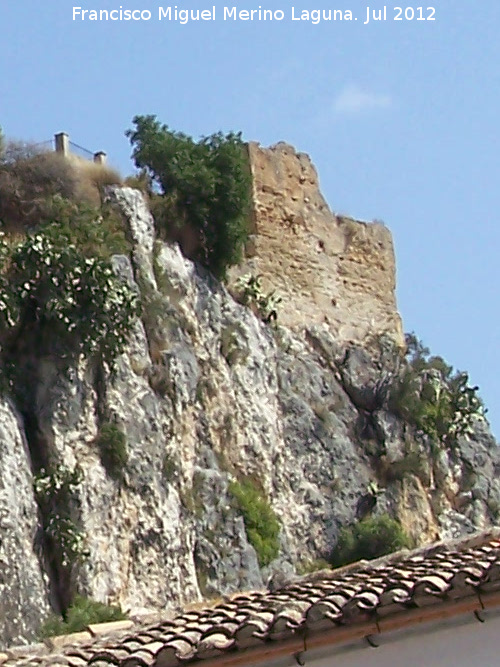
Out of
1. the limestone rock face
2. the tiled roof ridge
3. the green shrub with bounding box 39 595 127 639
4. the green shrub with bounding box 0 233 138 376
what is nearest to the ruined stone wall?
the green shrub with bounding box 0 233 138 376

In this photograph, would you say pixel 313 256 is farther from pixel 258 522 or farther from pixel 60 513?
pixel 60 513

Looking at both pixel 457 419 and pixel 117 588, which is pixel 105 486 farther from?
pixel 457 419

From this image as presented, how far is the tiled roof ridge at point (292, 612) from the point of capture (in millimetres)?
9047

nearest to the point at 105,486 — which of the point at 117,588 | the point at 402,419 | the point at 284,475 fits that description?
the point at 117,588

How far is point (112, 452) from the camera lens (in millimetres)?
26391

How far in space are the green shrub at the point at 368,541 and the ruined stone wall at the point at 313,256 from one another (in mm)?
4648

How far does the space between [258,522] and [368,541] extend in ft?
10.1

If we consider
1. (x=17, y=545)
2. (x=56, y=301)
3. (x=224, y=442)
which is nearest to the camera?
(x=17, y=545)

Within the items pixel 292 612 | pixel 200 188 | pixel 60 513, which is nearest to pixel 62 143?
pixel 200 188

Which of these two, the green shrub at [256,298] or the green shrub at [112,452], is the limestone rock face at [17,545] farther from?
the green shrub at [256,298]

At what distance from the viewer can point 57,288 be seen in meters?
26.4

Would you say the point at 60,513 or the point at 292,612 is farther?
the point at 60,513

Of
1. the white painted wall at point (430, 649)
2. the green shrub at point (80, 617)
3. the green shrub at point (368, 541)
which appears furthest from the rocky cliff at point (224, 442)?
the white painted wall at point (430, 649)

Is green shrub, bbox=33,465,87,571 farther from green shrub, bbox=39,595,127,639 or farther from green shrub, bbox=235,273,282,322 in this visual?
green shrub, bbox=235,273,282,322
